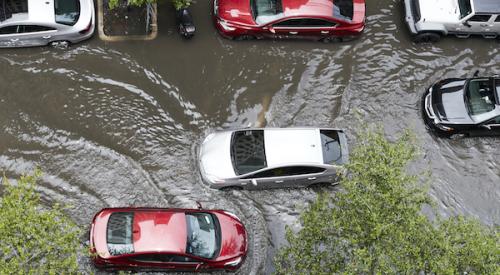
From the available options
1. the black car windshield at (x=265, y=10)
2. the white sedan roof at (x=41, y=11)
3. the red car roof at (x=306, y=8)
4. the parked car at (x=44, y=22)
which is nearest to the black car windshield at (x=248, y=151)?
the black car windshield at (x=265, y=10)

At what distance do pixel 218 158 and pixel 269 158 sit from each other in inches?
49.2

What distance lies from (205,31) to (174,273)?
696cm

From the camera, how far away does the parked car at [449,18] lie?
1770 cm

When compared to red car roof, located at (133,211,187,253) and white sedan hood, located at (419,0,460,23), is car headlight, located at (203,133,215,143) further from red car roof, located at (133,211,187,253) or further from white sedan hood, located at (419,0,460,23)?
white sedan hood, located at (419,0,460,23)

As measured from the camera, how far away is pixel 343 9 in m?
17.7

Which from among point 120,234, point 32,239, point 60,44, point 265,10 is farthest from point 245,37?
point 32,239

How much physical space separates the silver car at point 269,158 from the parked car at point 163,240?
3.94 ft

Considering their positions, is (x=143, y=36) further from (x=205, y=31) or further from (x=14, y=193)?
(x=14, y=193)

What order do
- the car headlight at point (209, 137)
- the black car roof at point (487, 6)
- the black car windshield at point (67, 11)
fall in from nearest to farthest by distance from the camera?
the car headlight at point (209, 137)
the black car windshield at point (67, 11)
the black car roof at point (487, 6)

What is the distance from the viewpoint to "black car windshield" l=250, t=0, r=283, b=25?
1730cm

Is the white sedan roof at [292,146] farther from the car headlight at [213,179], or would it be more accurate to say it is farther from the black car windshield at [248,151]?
the car headlight at [213,179]

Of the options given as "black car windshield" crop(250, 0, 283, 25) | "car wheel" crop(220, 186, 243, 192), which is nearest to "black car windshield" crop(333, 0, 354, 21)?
"black car windshield" crop(250, 0, 283, 25)

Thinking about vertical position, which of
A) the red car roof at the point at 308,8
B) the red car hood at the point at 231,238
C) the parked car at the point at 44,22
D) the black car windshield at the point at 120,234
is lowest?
the red car hood at the point at 231,238

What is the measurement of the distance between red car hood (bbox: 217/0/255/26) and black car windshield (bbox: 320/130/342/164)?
3.80 meters
